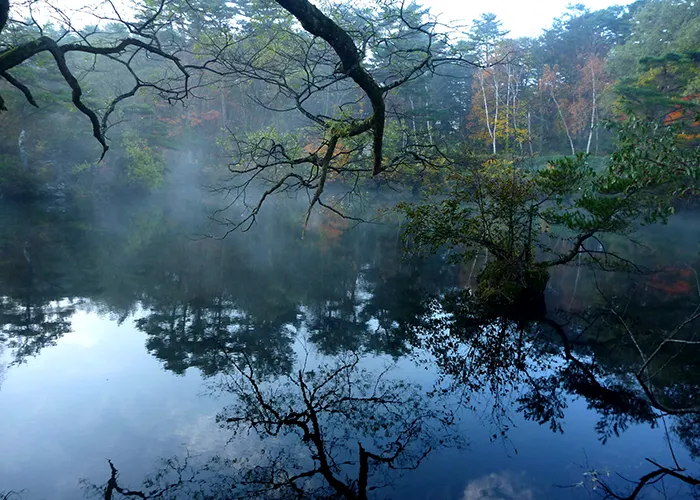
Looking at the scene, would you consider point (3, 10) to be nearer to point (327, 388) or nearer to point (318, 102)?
point (327, 388)

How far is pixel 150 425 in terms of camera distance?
6.23 m

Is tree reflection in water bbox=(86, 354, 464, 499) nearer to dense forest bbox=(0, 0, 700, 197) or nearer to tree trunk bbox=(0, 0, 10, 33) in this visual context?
tree trunk bbox=(0, 0, 10, 33)

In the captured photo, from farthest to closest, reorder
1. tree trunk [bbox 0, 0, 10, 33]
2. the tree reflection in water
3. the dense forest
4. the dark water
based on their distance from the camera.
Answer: the dense forest → tree trunk [bbox 0, 0, 10, 33] → the dark water → the tree reflection in water

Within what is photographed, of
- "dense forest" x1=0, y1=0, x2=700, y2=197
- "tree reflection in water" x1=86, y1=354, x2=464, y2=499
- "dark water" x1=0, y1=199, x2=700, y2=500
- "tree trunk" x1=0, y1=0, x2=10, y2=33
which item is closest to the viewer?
"tree reflection in water" x1=86, y1=354, x2=464, y2=499

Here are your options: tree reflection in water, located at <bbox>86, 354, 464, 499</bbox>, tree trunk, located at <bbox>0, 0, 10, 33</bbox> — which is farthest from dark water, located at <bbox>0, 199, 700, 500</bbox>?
tree trunk, located at <bbox>0, 0, 10, 33</bbox>

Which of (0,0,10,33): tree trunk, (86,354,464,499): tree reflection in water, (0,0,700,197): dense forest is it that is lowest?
(86,354,464,499): tree reflection in water

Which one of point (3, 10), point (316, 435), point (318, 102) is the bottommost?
point (316, 435)

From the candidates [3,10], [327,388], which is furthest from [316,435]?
[3,10]

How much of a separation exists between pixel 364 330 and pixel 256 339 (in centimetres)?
234

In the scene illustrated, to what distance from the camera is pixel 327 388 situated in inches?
293

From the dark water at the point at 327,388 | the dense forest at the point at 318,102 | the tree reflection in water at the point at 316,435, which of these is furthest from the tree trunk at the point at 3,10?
the dense forest at the point at 318,102

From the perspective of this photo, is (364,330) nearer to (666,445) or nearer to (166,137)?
(666,445)

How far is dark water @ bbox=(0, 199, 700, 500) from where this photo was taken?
5.30m

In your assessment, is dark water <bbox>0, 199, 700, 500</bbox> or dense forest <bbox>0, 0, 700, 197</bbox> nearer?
dark water <bbox>0, 199, 700, 500</bbox>
